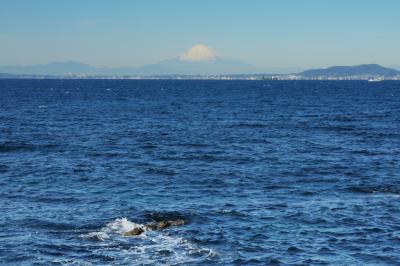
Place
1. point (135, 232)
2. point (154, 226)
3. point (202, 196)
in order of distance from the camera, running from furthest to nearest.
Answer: point (202, 196) → point (154, 226) → point (135, 232)

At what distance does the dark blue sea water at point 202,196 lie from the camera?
3039cm

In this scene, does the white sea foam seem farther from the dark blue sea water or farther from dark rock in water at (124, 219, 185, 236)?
dark rock in water at (124, 219, 185, 236)

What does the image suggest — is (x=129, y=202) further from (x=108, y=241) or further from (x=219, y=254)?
(x=219, y=254)

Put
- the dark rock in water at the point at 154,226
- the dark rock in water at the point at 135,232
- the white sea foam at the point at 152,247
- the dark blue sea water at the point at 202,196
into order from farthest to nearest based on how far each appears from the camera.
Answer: the dark rock in water at the point at 154,226 → the dark rock in water at the point at 135,232 → the dark blue sea water at the point at 202,196 → the white sea foam at the point at 152,247

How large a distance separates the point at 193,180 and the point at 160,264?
20679mm

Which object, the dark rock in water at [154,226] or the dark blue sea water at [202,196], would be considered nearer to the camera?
the dark blue sea water at [202,196]

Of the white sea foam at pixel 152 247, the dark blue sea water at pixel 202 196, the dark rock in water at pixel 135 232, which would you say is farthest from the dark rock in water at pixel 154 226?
the dark blue sea water at pixel 202 196

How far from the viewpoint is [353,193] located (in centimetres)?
4409

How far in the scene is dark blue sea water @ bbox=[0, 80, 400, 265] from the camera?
30.4m

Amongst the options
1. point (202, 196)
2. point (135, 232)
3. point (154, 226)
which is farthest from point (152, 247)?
point (202, 196)

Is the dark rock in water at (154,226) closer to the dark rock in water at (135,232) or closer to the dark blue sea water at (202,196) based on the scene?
the dark rock in water at (135,232)

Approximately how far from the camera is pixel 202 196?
1688 inches

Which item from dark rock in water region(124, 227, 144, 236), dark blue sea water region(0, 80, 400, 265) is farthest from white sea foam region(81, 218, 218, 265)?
dark rock in water region(124, 227, 144, 236)

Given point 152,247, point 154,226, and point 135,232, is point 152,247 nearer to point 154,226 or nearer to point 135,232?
point 135,232
